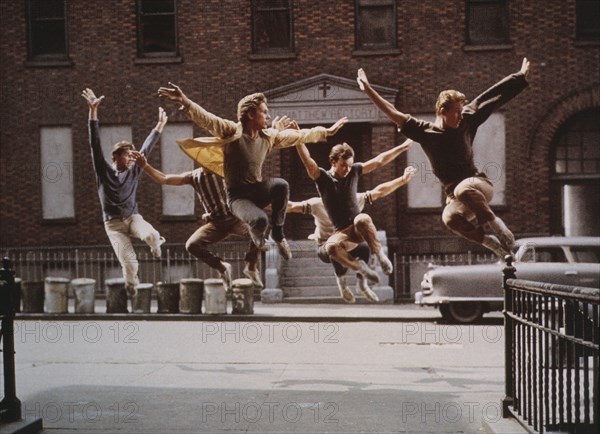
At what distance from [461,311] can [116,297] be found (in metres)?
7.50

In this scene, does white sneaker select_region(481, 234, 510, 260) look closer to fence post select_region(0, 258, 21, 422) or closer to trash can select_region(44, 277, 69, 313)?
fence post select_region(0, 258, 21, 422)

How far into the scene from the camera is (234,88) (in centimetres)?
1198

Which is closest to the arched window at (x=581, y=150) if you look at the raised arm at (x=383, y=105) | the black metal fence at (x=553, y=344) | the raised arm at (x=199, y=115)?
the black metal fence at (x=553, y=344)

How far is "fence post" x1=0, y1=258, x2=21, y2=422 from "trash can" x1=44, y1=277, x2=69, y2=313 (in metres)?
12.1

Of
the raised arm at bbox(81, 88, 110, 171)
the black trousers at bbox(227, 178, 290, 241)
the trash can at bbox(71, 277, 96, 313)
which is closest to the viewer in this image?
the black trousers at bbox(227, 178, 290, 241)

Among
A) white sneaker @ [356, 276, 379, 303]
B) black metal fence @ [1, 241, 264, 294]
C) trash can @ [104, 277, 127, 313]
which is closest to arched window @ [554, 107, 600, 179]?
black metal fence @ [1, 241, 264, 294]

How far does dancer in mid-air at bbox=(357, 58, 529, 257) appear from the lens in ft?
13.5

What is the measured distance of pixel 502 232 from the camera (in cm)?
428

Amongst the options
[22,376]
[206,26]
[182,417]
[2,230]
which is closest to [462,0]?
[206,26]

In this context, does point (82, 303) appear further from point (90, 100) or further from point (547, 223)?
point (90, 100)

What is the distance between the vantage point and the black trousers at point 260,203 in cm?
415

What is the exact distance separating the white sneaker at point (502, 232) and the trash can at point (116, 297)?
1467 cm

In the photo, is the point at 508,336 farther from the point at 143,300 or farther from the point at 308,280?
the point at 143,300

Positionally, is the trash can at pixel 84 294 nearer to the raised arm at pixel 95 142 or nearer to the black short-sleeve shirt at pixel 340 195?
the raised arm at pixel 95 142
